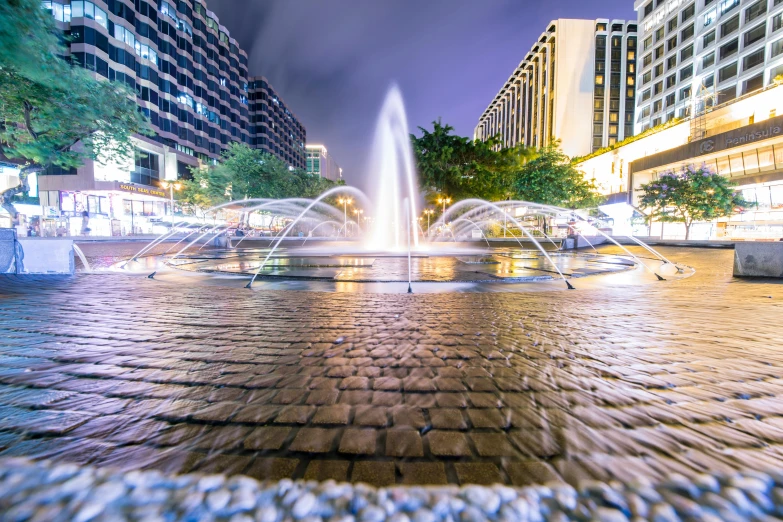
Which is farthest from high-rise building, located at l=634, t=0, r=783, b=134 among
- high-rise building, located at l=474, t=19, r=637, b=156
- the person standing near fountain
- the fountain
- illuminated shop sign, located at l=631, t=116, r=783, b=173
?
the person standing near fountain

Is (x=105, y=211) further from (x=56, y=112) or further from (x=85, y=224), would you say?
(x=56, y=112)

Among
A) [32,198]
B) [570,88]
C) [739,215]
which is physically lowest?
[739,215]

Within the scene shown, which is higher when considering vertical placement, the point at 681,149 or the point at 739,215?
the point at 681,149

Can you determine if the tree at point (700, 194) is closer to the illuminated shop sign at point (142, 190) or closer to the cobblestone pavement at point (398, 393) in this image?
the cobblestone pavement at point (398, 393)

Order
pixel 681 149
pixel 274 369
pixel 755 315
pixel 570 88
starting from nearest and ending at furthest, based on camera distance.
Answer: pixel 274 369 → pixel 755 315 → pixel 681 149 → pixel 570 88

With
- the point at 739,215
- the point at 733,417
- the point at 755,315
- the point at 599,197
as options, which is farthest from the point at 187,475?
the point at 599,197

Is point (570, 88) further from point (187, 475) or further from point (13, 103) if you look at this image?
point (187, 475)

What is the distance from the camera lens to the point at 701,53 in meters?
45.4

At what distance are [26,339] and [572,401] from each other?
17.7 ft

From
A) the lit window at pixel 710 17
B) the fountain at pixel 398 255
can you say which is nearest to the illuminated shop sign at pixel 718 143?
the fountain at pixel 398 255

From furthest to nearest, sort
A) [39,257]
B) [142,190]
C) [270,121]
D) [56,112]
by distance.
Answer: [270,121]
[142,190]
[56,112]
[39,257]

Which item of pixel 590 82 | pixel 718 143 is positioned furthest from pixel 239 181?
pixel 590 82

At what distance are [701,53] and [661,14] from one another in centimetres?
1401

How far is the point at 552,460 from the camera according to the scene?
185cm
